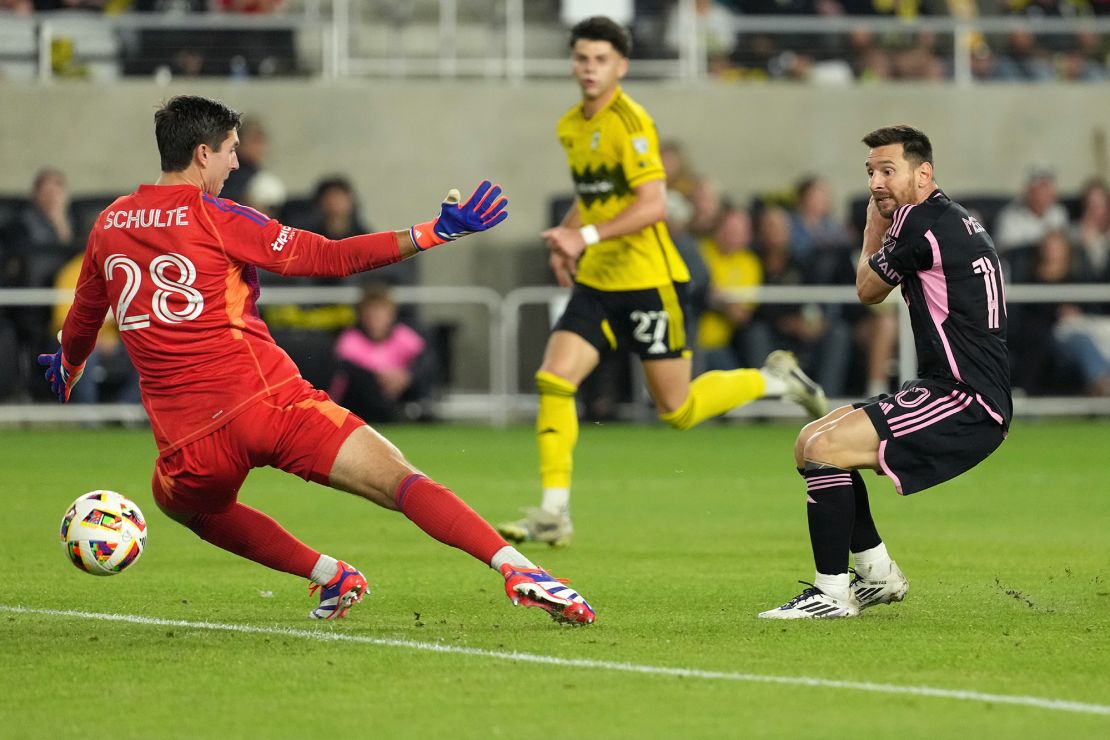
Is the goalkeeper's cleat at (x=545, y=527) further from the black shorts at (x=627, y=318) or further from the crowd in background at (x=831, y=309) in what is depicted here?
the crowd in background at (x=831, y=309)

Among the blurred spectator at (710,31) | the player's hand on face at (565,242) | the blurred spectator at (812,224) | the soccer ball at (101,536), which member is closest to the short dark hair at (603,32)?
the player's hand on face at (565,242)

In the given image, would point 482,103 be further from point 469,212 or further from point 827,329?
point 469,212

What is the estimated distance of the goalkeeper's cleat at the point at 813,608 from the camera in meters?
7.32

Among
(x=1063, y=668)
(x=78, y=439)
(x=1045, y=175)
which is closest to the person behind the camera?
(x=1063, y=668)

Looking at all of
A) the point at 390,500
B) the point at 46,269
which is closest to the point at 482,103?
the point at 46,269

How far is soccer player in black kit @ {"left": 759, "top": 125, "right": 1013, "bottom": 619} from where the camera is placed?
23.6 ft

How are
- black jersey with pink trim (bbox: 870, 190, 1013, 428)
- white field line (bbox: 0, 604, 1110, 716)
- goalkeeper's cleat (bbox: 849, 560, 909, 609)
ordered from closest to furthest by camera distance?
white field line (bbox: 0, 604, 1110, 716) → black jersey with pink trim (bbox: 870, 190, 1013, 428) → goalkeeper's cleat (bbox: 849, 560, 909, 609)

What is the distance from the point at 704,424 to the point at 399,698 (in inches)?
538

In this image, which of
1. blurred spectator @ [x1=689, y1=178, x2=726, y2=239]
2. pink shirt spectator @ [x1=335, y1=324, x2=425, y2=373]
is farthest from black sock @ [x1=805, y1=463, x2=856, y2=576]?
blurred spectator @ [x1=689, y1=178, x2=726, y2=239]

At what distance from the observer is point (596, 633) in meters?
6.98

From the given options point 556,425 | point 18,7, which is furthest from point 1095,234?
point 18,7

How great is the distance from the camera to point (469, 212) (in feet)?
22.2

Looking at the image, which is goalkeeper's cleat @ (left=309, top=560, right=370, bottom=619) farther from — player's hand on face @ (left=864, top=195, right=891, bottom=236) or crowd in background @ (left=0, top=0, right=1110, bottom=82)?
→ crowd in background @ (left=0, top=0, right=1110, bottom=82)

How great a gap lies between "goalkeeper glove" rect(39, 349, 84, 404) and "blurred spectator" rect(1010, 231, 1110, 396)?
12651mm
